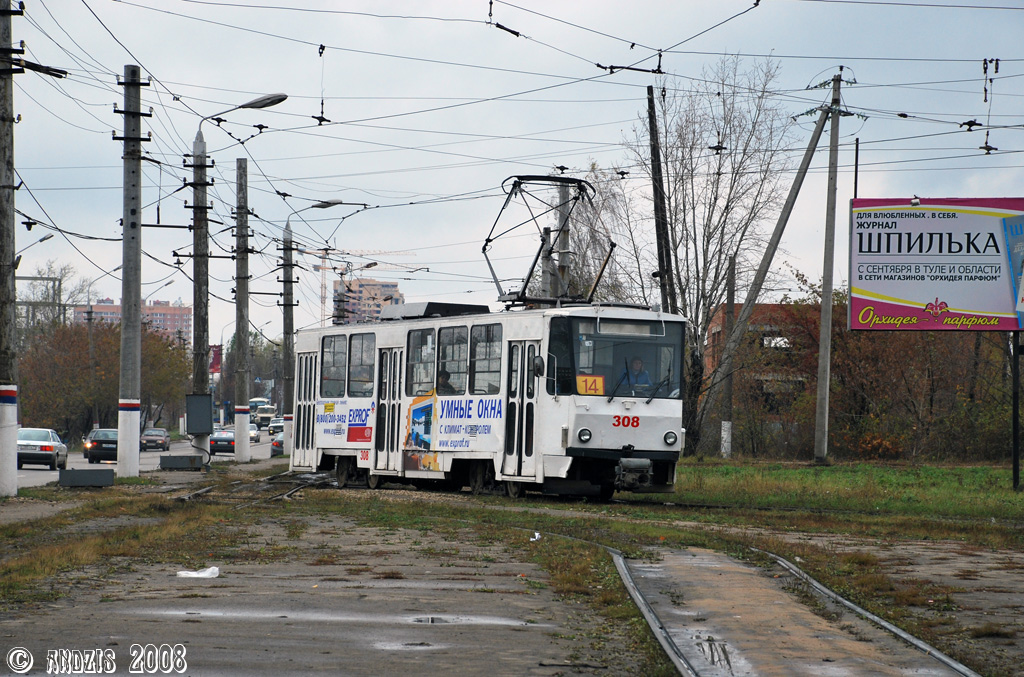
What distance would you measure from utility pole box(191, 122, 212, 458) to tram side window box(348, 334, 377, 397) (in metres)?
9.85

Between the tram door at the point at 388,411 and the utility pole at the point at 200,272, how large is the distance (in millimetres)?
10895

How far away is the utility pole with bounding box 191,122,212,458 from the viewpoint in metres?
34.4

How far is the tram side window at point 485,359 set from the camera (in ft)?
72.7

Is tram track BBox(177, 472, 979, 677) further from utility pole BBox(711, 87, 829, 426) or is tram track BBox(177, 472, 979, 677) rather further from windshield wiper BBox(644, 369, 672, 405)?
utility pole BBox(711, 87, 829, 426)

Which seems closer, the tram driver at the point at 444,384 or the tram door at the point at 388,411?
the tram driver at the point at 444,384

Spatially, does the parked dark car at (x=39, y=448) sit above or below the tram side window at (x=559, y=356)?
below

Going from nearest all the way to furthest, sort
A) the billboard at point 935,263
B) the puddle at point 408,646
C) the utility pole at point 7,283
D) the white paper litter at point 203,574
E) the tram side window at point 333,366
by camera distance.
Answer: the puddle at point 408,646 → the white paper litter at point 203,574 → the utility pole at point 7,283 → the tram side window at point 333,366 → the billboard at point 935,263

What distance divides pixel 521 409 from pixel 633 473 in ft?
7.46

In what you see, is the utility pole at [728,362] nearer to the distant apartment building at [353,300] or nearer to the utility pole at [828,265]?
the utility pole at [828,265]

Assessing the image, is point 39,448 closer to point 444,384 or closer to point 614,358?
point 444,384

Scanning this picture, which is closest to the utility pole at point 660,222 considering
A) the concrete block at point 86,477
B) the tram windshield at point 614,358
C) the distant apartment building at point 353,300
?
the distant apartment building at point 353,300

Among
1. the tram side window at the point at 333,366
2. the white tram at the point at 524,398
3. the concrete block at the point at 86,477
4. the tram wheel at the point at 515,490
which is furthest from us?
the tram side window at the point at 333,366

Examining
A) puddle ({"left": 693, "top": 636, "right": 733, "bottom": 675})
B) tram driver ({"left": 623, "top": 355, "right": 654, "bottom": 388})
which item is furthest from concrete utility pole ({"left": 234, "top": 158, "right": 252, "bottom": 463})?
puddle ({"left": 693, "top": 636, "right": 733, "bottom": 675})

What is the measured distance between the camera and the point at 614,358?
2106cm
